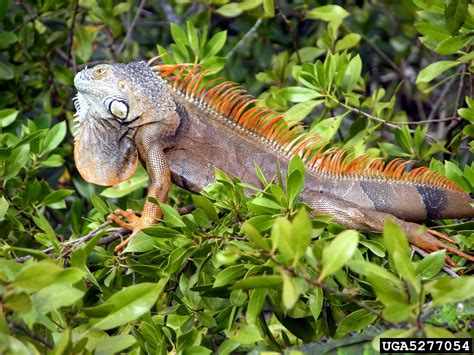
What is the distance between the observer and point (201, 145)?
4.88 metres

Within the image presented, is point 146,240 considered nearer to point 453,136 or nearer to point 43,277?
point 43,277

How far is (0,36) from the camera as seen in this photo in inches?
222

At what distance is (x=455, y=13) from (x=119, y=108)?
188cm

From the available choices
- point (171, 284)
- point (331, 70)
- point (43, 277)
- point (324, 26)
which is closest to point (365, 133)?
point (331, 70)

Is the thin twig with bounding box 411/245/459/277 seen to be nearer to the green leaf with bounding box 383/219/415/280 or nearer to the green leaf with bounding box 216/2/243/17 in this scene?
the green leaf with bounding box 383/219/415/280

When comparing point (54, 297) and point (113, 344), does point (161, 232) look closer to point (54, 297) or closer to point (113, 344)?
point (113, 344)

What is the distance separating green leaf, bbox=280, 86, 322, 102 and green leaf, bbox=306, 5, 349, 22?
95cm

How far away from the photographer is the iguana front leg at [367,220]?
412 centimetres

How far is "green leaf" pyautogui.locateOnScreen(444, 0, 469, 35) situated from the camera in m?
4.08

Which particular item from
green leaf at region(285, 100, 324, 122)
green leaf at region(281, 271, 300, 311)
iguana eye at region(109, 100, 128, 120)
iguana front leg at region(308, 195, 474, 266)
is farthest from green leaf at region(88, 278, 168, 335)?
green leaf at region(285, 100, 324, 122)

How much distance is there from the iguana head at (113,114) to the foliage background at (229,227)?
176 millimetres

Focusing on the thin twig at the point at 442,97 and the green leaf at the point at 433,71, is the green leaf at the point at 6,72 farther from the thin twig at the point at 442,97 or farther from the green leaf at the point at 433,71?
the thin twig at the point at 442,97

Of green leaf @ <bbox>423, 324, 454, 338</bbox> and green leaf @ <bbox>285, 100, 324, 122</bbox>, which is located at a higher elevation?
green leaf @ <bbox>423, 324, 454, 338</bbox>

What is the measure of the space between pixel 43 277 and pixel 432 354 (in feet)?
3.85
